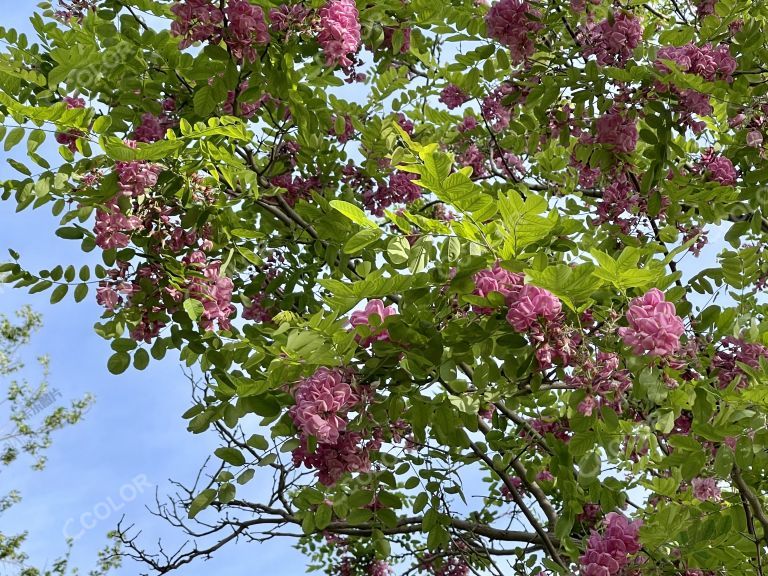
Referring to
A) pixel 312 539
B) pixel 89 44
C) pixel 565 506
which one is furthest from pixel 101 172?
pixel 312 539

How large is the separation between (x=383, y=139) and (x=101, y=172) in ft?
6.25

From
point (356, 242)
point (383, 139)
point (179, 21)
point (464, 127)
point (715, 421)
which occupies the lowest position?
point (715, 421)

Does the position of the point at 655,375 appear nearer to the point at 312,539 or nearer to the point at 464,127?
the point at 464,127

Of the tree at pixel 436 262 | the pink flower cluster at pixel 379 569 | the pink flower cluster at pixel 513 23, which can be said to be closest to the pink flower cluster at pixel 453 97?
the tree at pixel 436 262

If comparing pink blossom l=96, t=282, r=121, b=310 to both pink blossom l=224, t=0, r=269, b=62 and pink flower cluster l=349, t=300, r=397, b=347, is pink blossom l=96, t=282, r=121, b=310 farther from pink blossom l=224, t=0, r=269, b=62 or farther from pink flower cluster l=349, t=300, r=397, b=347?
pink flower cluster l=349, t=300, r=397, b=347

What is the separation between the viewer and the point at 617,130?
359 cm

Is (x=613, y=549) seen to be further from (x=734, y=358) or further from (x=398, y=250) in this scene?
(x=398, y=250)

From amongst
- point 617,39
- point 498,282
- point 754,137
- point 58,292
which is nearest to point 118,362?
point 58,292

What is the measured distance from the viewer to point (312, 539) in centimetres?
655

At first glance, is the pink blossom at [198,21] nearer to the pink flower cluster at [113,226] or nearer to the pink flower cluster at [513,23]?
the pink flower cluster at [113,226]

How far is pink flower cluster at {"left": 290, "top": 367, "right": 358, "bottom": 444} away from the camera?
6.77 feet

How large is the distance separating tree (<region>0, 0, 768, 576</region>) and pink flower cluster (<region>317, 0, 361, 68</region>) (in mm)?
10

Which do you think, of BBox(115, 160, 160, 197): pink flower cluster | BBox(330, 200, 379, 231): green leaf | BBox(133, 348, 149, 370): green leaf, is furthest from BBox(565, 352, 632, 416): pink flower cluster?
BBox(133, 348, 149, 370): green leaf

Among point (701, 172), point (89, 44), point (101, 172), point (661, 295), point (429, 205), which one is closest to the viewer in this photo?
point (661, 295)
